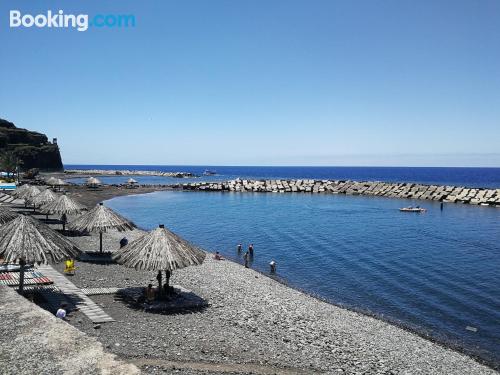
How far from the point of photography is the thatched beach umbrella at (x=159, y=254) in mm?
18469

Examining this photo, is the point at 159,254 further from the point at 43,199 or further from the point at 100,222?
the point at 43,199

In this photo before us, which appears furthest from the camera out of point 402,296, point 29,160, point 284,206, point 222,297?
point 29,160

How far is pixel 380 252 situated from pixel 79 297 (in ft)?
89.6

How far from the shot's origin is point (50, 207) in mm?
35125

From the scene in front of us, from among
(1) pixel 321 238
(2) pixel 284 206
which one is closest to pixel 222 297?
(1) pixel 321 238

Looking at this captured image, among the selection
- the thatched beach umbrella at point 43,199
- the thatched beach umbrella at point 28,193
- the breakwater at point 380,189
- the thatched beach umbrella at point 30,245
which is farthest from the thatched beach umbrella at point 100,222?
the breakwater at point 380,189

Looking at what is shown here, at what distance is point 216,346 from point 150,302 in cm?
486

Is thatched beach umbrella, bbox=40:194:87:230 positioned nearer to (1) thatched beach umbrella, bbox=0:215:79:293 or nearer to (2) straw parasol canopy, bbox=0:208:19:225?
(2) straw parasol canopy, bbox=0:208:19:225

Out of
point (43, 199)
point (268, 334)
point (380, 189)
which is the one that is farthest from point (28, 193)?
point (380, 189)

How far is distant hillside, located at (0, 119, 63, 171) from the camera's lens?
432 feet

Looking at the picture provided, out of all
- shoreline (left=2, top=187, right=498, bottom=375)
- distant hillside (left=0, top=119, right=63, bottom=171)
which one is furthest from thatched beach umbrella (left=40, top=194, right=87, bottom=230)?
distant hillside (left=0, top=119, right=63, bottom=171)

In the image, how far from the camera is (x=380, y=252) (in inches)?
1524

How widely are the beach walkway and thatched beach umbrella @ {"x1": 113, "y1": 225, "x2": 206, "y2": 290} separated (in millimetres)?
2112

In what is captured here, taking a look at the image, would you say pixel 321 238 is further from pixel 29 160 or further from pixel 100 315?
pixel 29 160
